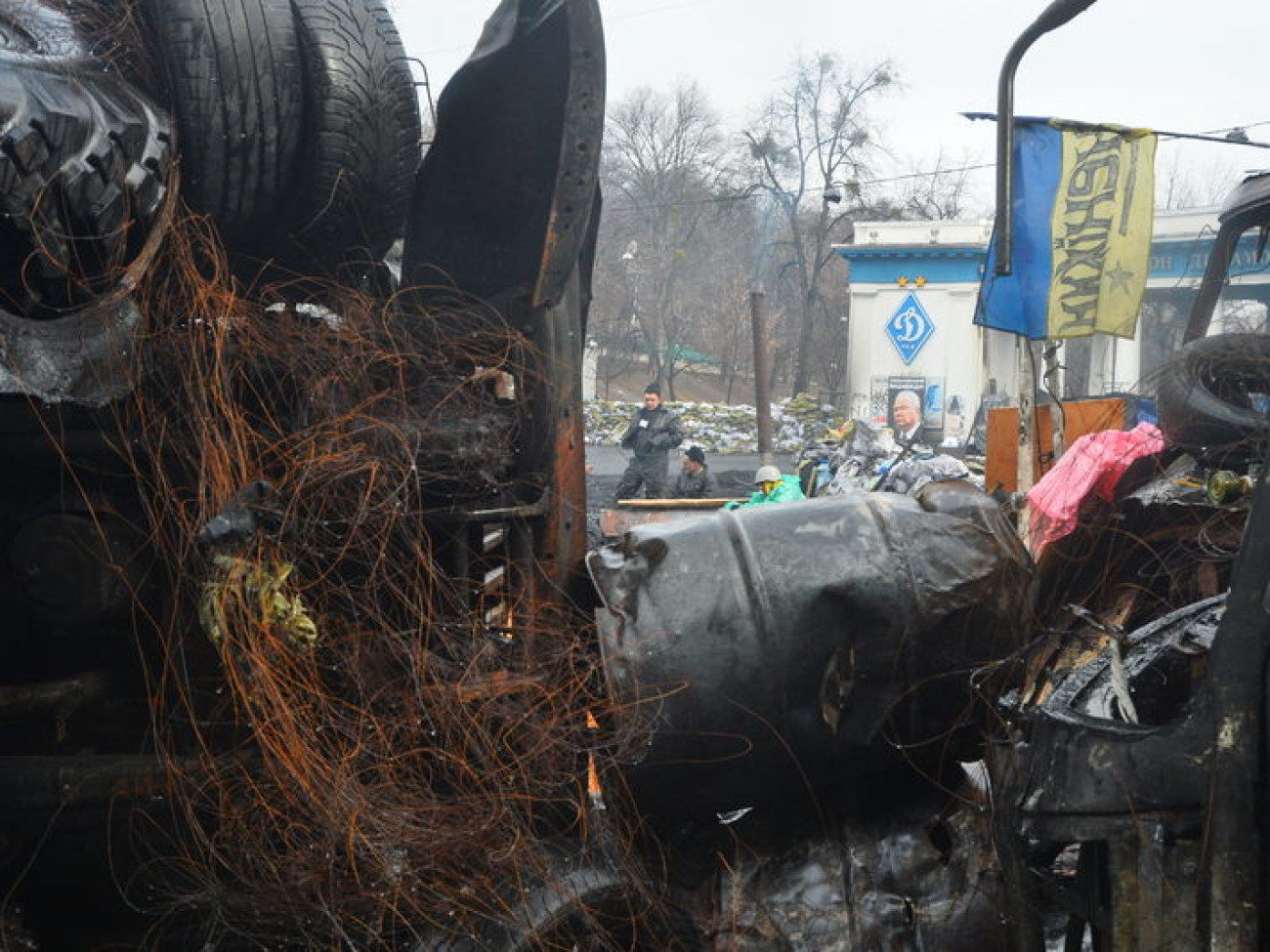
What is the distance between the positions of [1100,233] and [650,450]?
226 inches

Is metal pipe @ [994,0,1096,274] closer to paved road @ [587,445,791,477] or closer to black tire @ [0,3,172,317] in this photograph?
black tire @ [0,3,172,317]

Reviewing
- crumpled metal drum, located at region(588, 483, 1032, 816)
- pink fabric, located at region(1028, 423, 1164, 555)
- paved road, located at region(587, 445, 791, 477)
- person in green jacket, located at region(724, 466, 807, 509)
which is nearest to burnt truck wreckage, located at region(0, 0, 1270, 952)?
crumpled metal drum, located at region(588, 483, 1032, 816)

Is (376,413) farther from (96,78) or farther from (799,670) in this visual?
(799,670)

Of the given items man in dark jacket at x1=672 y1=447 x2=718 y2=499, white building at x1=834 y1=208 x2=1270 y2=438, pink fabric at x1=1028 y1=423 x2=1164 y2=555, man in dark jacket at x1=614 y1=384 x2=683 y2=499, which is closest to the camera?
pink fabric at x1=1028 y1=423 x2=1164 y2=555

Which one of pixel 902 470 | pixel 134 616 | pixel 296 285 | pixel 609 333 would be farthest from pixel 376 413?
pixel 609 333

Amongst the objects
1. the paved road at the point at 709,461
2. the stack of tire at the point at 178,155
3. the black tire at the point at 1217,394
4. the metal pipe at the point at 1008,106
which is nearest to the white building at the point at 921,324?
the paved road at the point at 709,461

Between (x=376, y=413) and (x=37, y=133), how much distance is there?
1063mm

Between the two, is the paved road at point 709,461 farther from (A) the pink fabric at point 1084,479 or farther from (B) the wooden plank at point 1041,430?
(A) the pink fabric at point 1084,479

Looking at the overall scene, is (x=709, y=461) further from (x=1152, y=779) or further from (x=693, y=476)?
(x=1152, y=779)

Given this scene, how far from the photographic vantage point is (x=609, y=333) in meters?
37.4

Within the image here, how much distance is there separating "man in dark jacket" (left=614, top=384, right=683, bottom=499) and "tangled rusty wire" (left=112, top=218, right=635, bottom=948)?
34.3 ft

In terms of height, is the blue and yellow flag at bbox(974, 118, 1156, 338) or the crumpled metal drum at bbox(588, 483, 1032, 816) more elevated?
the blue and yellow flag at bbox(974, 118, 1156, 338)

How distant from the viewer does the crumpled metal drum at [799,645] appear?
313cm

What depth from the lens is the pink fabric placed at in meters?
4.49
